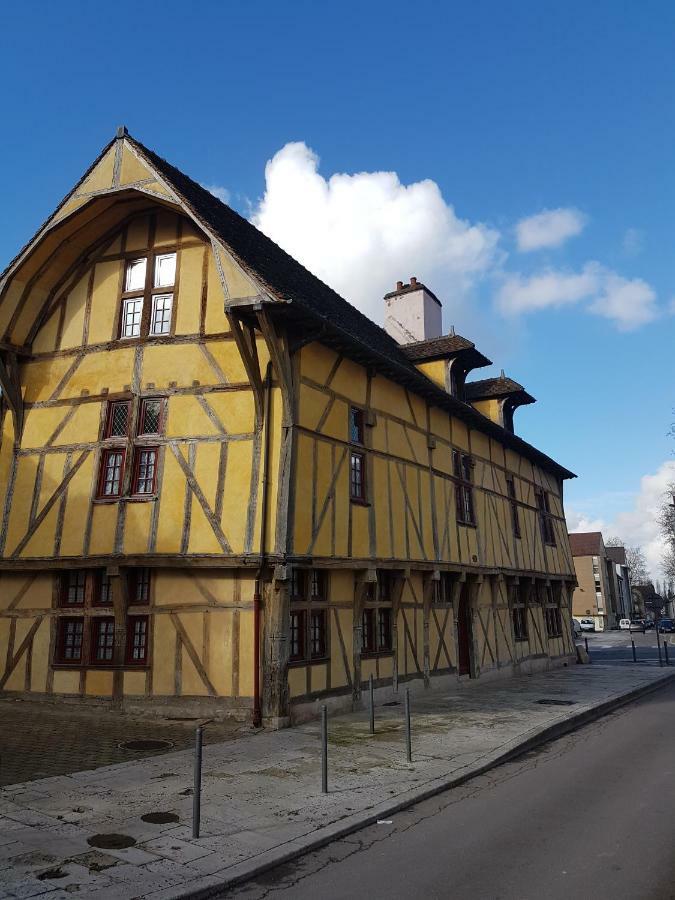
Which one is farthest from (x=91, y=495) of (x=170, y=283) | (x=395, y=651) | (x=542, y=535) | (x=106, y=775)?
(x=542, y=535)

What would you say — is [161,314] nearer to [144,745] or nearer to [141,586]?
[141,586]

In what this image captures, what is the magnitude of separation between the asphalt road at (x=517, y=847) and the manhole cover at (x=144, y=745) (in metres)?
4.22

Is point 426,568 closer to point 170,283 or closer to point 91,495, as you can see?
point 91,495

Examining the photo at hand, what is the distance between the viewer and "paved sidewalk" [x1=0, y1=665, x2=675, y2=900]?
5.04m

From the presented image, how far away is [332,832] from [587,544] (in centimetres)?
7874

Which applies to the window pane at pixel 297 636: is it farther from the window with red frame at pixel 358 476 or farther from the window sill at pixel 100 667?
the window with red frame at pixel 358 476

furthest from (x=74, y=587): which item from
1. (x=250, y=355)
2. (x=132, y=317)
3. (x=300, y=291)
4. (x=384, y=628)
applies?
(x=300, y=291)

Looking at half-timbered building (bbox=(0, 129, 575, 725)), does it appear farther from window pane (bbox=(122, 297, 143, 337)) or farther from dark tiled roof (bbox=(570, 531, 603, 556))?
dark tiled roof (bbox=(570, 531, 603, 556))

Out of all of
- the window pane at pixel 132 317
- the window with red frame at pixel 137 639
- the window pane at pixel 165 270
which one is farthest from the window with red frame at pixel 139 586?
the window pane at pixel 165 270

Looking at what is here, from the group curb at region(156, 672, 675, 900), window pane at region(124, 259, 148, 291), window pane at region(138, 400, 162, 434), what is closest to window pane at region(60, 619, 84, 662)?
window pane at region(138, 400, 162, 434)

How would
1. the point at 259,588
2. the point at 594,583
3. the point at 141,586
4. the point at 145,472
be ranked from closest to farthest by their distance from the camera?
1. the point at 259,588
2. the point at 141,586
3. the point at 145,472
4. the point at 594,583

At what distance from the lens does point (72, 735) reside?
33.1 ft

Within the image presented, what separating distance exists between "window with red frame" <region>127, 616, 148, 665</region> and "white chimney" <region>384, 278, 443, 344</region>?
14.1 meters

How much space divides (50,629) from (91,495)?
2713 millimetres
